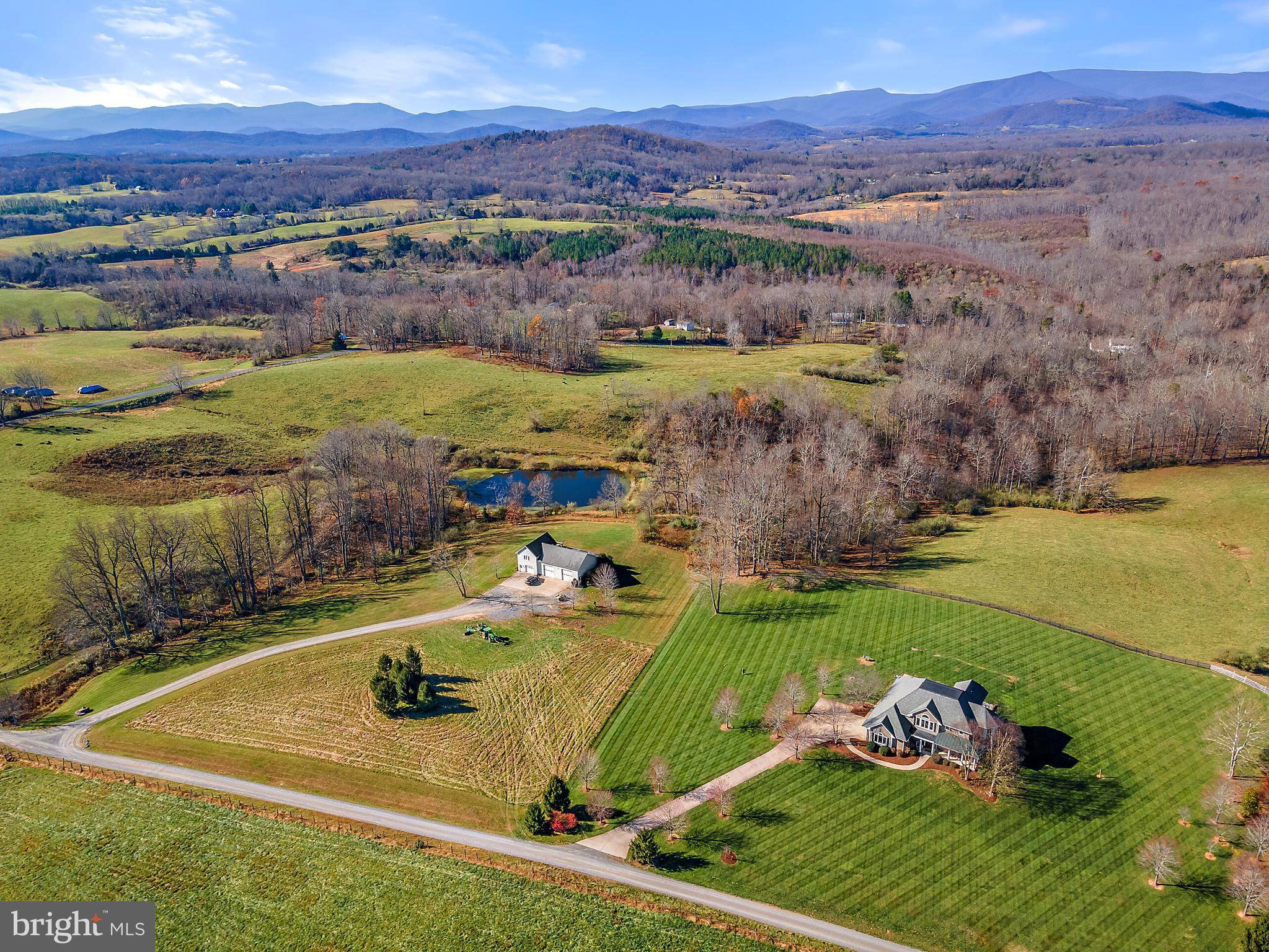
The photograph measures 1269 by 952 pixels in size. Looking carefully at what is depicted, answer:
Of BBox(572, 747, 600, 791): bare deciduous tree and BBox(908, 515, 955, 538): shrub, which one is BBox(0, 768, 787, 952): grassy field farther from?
BBox(908, 515, 955, 538): shrub

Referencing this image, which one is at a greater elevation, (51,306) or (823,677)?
(51,306)

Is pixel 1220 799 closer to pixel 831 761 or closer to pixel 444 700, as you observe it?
pixel 831 761

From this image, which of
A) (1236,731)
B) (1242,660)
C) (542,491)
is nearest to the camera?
(1236,731)

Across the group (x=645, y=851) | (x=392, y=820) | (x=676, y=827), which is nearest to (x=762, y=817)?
(x=676, y=827)

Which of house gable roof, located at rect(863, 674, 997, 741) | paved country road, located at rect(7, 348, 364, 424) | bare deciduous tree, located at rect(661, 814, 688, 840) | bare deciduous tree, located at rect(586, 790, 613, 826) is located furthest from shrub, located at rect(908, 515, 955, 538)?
paved country road, located at rect(7, 348, 364, 424)

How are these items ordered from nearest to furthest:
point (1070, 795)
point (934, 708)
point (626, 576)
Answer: point (1070, 795), point (934, 708), point (626, 576)

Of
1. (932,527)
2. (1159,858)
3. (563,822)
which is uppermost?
(932,527)

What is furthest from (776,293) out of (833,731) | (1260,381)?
(833,731)
